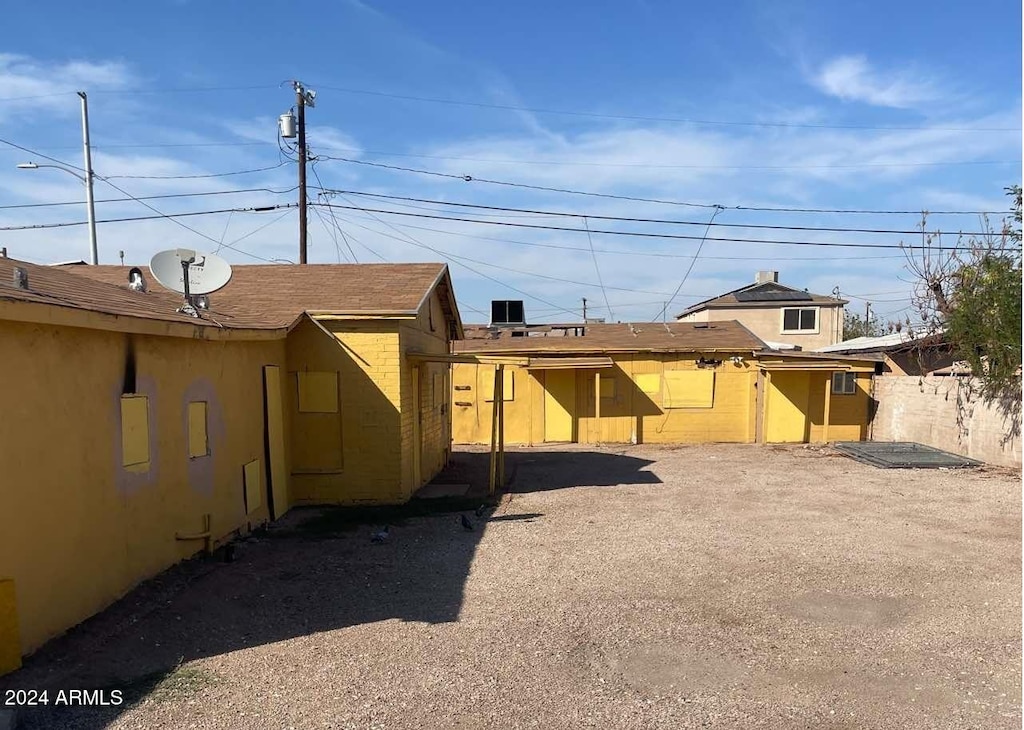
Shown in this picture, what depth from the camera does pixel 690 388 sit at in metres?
19.2

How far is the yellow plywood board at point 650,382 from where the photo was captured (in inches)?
757

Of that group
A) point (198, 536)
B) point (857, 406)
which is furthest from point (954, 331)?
point (198, 536)

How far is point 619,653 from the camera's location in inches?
199

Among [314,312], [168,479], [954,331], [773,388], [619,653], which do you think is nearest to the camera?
[619,653]

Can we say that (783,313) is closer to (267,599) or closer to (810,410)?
(810,410)

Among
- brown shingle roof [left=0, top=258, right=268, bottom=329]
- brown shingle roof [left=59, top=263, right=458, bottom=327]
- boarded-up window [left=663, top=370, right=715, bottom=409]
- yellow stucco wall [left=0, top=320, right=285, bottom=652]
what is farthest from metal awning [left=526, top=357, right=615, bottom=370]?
yellow stucco wall [left=0, top=320, right=285, bottom=652]

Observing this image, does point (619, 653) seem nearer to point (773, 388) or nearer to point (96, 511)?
point (96, 511)

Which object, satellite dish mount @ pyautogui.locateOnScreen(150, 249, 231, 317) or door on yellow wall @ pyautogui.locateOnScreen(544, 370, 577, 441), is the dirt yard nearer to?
satellite dish mount @ pyautogui.locateOnScreen(150, 249, 231, 317)

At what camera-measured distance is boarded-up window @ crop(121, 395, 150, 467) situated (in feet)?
20.5

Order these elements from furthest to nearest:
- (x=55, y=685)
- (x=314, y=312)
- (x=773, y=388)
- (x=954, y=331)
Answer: (x=773, y=388)
(x=954, y=331)
(x=314, y=312)
(x=55, y=685)

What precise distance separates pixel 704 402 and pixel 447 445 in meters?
7.91

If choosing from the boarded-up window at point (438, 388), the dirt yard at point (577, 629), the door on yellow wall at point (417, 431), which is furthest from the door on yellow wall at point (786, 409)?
the door on yellow wall at point (417, 431)

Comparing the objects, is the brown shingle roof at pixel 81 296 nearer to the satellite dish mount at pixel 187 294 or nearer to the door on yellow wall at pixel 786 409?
the satellite dish mount at pixel 187 294

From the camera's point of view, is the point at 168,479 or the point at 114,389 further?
the point at 168,479
